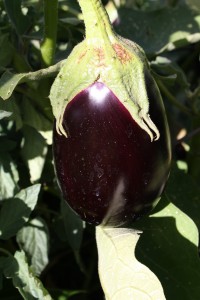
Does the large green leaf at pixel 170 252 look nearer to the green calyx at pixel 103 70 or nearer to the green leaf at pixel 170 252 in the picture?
the green leaf at pixel 170 252

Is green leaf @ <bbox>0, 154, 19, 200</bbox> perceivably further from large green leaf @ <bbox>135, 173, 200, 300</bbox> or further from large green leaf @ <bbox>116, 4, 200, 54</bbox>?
large green leaf @ <bbox>116, 4, 200, 54</bbox>

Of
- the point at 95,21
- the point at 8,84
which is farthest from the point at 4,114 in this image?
the point at 95,21

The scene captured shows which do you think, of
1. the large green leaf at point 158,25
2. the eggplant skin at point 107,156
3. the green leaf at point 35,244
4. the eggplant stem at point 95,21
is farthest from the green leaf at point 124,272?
the large green leaf at point 158,25

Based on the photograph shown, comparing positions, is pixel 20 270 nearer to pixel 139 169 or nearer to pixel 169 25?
pixel 139 169

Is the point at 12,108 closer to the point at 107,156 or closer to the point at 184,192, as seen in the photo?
the point at 107,156

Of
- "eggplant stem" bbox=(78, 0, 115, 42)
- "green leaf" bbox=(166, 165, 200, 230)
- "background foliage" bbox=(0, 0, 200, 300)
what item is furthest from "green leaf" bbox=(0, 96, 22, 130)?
"green leaf" bbox=(166, 165, 200, 230)

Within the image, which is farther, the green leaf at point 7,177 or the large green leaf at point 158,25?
the large green leaf at point 158,25

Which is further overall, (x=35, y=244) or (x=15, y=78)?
(x=35, y=244)
